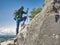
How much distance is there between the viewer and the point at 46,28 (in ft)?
57.7

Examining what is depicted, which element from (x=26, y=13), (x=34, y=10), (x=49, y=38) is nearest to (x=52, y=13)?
(x=49, y=38)

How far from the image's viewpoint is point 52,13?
715 inches

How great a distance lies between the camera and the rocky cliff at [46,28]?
56.5 feet

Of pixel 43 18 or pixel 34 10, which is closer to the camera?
pixel 43 18

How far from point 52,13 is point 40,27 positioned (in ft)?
4.42

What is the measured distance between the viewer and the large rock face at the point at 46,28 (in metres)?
17.2

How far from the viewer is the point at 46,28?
17594 millimetres

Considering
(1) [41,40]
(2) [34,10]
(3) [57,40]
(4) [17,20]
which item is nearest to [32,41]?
(1) [41,40]

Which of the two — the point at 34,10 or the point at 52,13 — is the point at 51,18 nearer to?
the point at 52,13

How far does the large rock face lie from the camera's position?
17.2 m

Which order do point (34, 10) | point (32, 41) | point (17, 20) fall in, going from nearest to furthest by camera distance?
point (32, 41), point (17, 20), point (34, 10)

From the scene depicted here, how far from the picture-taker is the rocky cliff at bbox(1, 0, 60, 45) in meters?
17.2

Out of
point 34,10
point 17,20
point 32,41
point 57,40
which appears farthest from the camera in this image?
point 34,10

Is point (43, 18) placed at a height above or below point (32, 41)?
above
